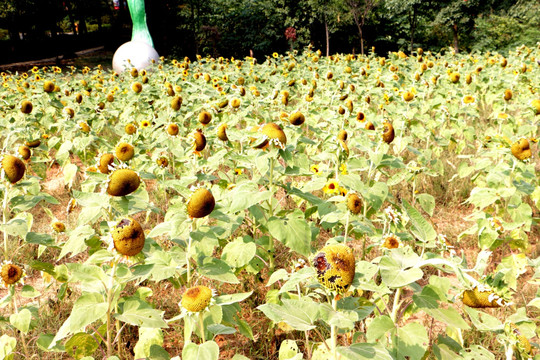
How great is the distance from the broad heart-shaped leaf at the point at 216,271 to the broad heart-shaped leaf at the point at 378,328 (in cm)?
49

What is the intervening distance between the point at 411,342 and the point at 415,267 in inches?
11.8

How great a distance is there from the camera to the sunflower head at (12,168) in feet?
5.74

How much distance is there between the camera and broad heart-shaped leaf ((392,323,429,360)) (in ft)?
4.01

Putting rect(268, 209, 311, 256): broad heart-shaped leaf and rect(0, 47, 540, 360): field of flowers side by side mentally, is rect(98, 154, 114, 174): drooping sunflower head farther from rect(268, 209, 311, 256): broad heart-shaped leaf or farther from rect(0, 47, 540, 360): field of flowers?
rect(268, 209, 311, 256): broad heart-shaped leaf

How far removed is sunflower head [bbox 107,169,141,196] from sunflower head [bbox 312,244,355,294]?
78 cm

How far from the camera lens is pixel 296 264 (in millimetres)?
1857

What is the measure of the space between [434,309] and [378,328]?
0.17 m

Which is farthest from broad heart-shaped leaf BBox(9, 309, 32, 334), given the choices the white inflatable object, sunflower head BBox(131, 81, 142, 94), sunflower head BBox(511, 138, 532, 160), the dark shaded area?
the dark shaded area

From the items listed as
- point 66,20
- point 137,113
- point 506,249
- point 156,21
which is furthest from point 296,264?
point 66,20

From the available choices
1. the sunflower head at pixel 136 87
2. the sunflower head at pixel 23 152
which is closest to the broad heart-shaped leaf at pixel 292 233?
the sunflower head at pixel 23 152

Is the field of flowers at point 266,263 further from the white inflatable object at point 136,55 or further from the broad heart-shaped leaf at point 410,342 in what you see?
the white inflatable object at point 136,55

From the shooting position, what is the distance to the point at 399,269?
1.10m

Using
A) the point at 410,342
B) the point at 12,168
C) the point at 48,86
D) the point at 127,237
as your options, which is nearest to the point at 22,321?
the point at 12,168

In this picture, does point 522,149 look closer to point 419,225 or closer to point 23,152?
point 419,225
